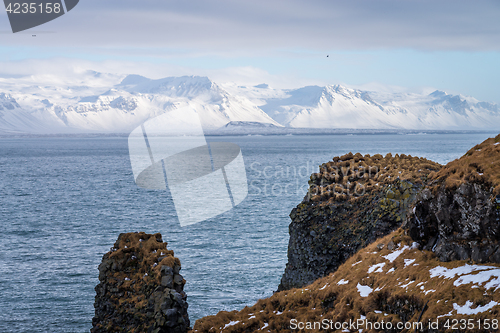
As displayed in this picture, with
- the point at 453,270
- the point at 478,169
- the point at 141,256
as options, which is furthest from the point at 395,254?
the point at 141,256

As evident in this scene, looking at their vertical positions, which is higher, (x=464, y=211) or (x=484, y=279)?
Answer: (x=464, y=211)

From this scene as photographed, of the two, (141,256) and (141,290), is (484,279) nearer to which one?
(141,290)

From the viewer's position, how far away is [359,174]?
3169cm

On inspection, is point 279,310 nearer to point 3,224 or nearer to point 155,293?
→ point 155,293

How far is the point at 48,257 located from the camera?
42.2 meters

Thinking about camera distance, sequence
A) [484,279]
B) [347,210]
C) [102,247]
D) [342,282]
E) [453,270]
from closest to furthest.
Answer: [484,279] < [453,270] < [342,282] < [347,210] < [102,247]

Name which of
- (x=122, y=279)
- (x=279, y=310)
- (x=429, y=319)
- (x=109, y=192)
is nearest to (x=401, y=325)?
(x=429, y=319)

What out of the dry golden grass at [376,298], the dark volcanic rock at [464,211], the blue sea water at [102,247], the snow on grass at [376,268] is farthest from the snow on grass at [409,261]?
the blue sea water at [102,247]

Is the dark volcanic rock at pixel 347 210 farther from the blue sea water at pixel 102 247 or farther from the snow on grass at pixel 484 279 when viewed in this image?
the snow on grass at pixel 484 279

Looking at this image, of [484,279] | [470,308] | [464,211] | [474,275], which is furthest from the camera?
[464,211]

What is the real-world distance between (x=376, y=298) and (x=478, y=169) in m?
5.45

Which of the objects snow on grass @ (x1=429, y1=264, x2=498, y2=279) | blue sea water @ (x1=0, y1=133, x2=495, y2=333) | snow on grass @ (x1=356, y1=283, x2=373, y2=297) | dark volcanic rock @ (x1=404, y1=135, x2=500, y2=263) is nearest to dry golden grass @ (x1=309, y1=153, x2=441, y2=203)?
blue sea water @ (x1=0, y1=133, x2=495, y2=333)

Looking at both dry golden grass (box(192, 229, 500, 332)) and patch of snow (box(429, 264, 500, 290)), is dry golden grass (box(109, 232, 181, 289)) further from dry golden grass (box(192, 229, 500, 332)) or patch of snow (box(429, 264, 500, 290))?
patch of snow (box(429, 264, 500, 290))

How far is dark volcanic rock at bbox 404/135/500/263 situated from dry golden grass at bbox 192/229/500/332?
0.48 m
